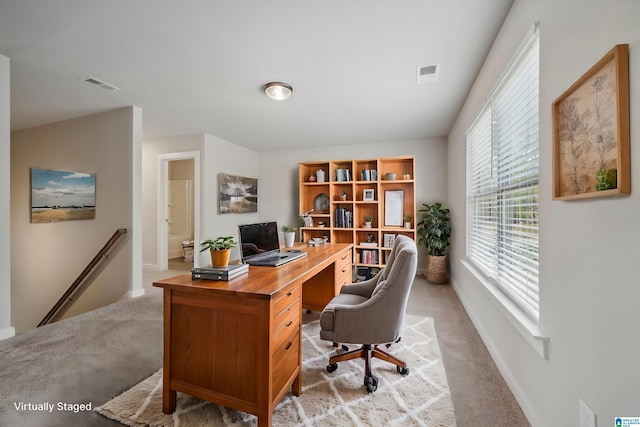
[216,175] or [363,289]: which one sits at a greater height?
[216,175]

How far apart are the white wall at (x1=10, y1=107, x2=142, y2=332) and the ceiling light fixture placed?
1860mm

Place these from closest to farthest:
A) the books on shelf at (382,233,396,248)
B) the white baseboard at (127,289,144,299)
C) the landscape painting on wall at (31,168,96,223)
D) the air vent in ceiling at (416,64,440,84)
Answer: the air vent in ceiling at (416,64,440,84) → the white baseboard at (127,289,144,299) → the landscape painting on wall at (31,168,96,223) → the books on shelf at (382,233,396,248)

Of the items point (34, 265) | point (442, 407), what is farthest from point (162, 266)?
point (442, 407)

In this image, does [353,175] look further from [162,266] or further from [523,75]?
[162,266]

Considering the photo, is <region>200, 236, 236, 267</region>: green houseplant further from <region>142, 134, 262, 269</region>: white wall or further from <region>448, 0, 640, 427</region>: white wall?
<region>142, 134, 262, 269</region>: white wall

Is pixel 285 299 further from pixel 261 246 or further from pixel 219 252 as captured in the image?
pixel 261 246

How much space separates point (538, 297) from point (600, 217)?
0.67 metres

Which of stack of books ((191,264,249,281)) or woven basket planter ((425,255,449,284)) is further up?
stack of books ((191,264,249,281))

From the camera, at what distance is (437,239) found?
4145mm

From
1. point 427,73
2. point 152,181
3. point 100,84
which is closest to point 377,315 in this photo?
point 427,73

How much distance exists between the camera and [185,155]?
4.46 meters

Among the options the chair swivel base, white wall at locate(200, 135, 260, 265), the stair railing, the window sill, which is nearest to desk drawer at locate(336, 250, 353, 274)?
the chair swivel base

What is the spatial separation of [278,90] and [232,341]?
230 centimetres

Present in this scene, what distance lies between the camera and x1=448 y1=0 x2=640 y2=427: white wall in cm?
80
